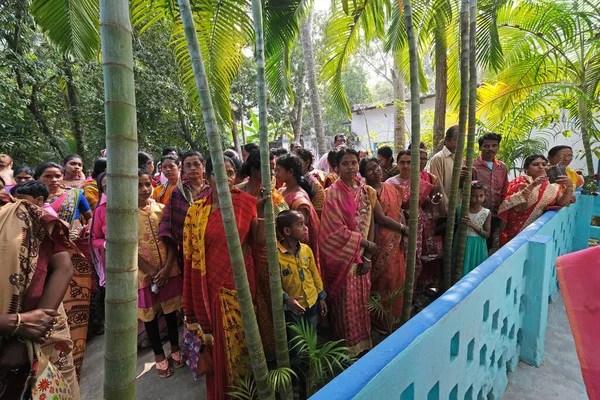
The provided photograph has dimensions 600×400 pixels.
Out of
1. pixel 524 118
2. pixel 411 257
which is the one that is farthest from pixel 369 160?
pixel 524 118

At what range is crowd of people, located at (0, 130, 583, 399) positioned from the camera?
1.43m

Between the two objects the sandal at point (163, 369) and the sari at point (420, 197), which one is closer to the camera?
the sandal at point (163, 369)

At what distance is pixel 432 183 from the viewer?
3.66 m

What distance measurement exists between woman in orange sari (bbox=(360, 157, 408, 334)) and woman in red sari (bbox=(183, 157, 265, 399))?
1.46 metres

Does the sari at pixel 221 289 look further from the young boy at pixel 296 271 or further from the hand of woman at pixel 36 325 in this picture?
the hand of woman at pixel 36 325

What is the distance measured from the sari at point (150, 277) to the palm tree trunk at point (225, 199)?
4.75 ft

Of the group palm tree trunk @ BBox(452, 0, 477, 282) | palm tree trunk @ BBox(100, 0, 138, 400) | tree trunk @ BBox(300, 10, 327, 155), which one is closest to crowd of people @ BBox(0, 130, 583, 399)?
palm tree trunk @ BBox(452, 0, 477, 282)

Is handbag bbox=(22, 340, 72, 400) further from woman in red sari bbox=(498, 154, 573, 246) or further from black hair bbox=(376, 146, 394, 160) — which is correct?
woman in red sari bbox=(498, 154, 573, 246)

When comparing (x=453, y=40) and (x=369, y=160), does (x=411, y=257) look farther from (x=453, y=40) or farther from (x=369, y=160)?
(x=453, y=40)

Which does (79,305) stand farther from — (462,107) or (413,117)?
(462,107)

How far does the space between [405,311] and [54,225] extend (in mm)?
2360

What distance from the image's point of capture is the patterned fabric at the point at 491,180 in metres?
3.92

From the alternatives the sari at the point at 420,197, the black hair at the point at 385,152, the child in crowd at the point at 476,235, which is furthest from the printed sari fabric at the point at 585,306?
the black hair at the point at 385,152

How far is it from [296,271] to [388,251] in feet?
3.89
